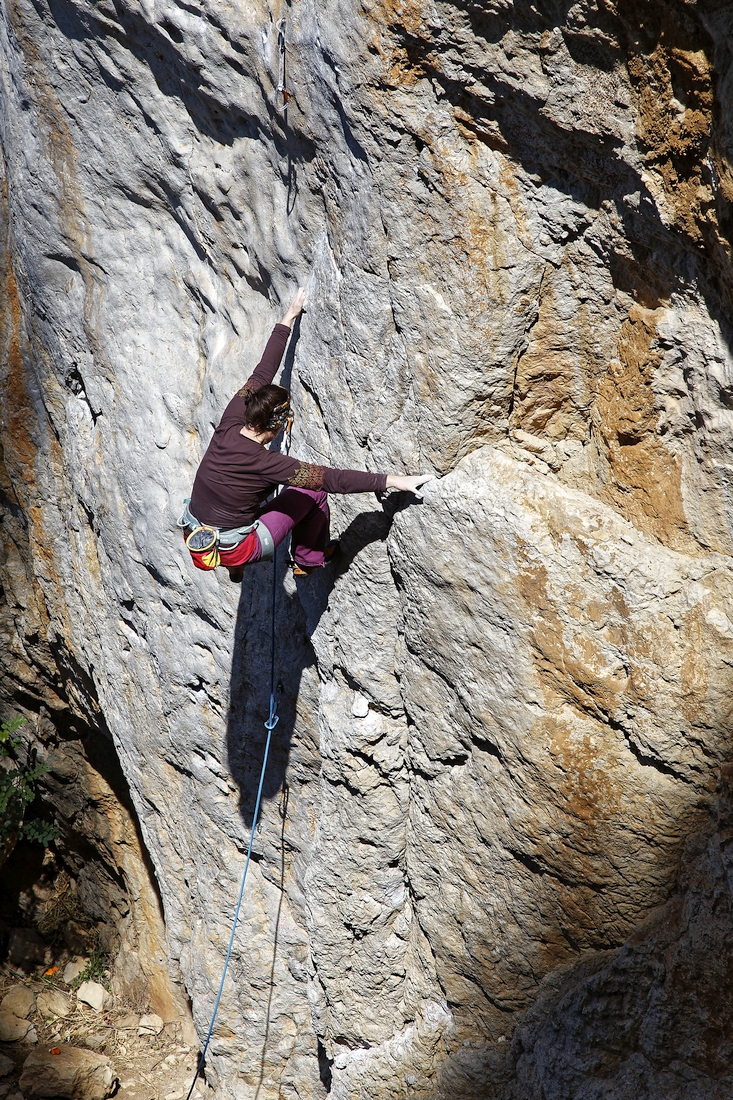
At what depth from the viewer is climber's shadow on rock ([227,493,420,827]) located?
3.80 m

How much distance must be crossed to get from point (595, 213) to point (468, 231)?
0.41m

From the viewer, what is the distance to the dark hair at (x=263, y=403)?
10.2 ft

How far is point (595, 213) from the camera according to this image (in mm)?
2584

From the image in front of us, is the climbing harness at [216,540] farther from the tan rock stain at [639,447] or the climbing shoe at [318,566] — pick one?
the tan rock stain at [639,447]

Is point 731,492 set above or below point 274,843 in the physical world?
above

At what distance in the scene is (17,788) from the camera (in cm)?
650

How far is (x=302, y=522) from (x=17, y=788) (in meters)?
4.45

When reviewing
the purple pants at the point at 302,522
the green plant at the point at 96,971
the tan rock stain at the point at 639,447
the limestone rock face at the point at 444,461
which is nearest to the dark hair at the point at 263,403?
the limestone rock face at the point at 444,461

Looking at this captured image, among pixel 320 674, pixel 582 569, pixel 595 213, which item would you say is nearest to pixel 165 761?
pixel 320 674

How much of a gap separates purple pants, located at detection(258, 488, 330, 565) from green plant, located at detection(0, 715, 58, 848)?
13.0 ft

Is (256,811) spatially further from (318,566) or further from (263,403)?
(263,403)

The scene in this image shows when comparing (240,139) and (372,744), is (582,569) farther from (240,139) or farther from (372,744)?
(240,139)

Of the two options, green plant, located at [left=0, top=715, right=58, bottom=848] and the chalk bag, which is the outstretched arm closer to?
the chalk bag

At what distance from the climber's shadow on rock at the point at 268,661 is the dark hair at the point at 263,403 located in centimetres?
62
